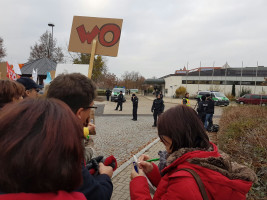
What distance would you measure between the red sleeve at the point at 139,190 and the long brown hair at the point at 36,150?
0.76 metres

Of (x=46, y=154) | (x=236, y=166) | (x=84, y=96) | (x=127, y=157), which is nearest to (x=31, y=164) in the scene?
(x=46, y=154)

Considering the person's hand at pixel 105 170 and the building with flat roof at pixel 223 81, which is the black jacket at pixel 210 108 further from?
the building with flat roof at pixel 223 81

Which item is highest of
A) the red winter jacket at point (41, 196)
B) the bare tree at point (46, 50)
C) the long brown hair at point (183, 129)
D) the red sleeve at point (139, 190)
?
the bare tree at point (46, 50)

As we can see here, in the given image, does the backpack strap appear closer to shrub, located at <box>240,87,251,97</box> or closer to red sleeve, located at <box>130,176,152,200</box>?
red sleeve, located at <box>130,176,152,200</box>

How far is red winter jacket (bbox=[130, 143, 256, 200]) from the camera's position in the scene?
1.20 m

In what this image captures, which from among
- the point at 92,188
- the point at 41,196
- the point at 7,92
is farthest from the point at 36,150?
the point at 7,92

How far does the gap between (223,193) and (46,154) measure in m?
1.03

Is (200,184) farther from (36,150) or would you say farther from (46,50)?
(46,50)

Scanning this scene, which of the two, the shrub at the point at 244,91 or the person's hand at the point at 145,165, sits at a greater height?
the shrub at the point at 244,91

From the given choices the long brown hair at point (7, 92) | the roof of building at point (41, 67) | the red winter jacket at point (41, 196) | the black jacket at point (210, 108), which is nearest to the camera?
the red winter jacket at point (41, 196)

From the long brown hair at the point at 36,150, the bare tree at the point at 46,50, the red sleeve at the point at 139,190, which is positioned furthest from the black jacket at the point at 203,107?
the bare tree at the point at 46,50

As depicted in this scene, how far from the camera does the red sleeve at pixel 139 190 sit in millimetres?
1495

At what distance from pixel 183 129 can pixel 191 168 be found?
0.34 meters

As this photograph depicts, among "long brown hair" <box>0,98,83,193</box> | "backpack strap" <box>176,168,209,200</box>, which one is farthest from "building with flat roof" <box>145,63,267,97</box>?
"long brown hair" <box>0,98,83,193</box>
